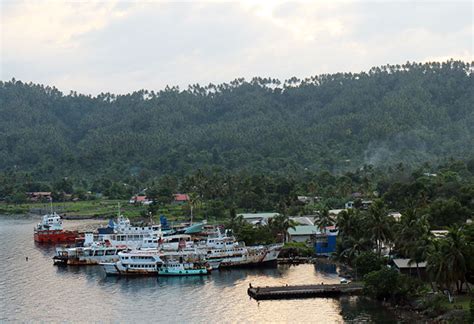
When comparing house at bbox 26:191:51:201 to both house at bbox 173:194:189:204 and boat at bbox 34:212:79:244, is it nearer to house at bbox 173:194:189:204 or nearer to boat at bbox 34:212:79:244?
house at bbox 173:194:189:204

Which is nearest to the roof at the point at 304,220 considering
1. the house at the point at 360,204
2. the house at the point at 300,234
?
the house at the point at 300,234

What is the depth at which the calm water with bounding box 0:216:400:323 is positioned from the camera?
62844mm

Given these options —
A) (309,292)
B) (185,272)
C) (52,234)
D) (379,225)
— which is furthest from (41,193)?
(309,292)

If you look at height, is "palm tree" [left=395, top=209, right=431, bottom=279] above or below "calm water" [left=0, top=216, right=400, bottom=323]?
above

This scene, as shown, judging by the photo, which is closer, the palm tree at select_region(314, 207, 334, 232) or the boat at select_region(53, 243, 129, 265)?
the boat at select_region(53, 243, 129, 265)

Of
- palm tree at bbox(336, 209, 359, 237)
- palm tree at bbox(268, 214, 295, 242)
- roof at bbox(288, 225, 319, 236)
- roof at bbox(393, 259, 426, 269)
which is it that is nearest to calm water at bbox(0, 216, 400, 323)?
palm tree at bbox(336, 209, 359, 237)

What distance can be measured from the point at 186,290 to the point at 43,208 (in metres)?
92.3

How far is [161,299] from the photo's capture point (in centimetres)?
7006

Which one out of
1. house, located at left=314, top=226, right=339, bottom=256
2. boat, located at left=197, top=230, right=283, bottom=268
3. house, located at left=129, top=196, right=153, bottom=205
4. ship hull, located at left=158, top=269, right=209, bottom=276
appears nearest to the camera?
ship hull, located at left=158, top=269, right=209, bottom=276

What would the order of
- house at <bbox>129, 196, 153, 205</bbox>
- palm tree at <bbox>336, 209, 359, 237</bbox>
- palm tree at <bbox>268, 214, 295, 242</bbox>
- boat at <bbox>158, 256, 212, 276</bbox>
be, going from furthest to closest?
house at <bbox>129, 196, 153, 205</bbox>, palm tree at <bbox>268, 214, 295, 242</bbox>, boat at <bbox>158, 256, 212, 276</bbox>, palm tree at <bbox>336, 209, 359, 237</bbox>

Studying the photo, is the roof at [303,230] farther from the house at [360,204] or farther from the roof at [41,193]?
the roof at [41,193]

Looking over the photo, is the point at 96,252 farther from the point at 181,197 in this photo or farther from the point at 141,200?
the point at 141,200

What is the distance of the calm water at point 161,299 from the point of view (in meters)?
62.8

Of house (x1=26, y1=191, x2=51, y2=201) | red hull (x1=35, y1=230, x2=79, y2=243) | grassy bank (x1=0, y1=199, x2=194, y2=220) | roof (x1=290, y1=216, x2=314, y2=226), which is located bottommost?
red hull (x1=35, y1=230, x2=79, y2=243)
